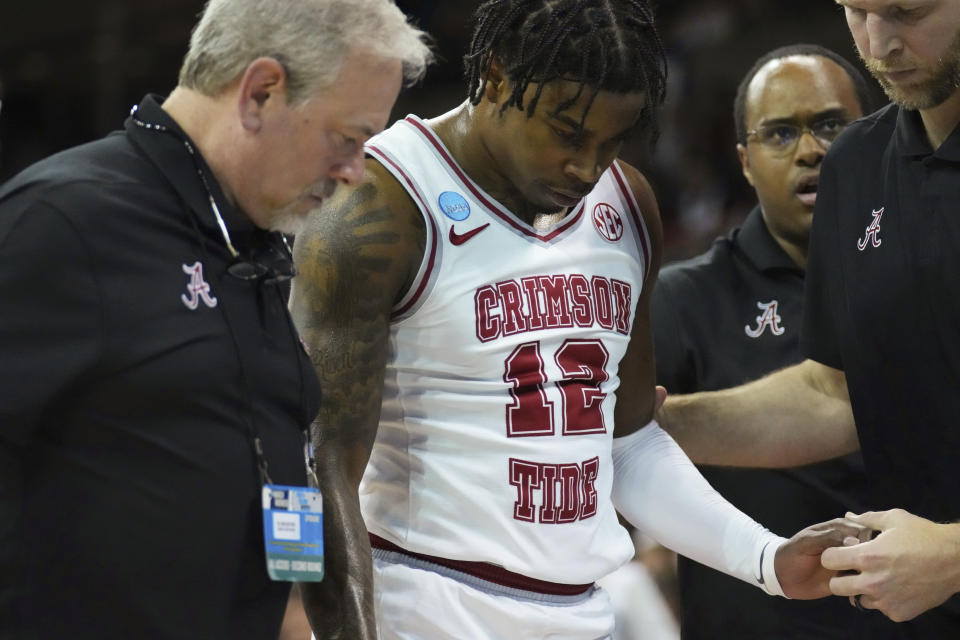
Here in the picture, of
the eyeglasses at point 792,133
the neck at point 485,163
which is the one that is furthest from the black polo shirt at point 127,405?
the eyeglasses at point 792,133

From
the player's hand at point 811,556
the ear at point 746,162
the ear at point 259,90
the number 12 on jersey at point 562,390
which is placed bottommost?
the player's hand at point 811,556

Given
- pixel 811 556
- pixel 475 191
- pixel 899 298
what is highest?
pixel 475 191

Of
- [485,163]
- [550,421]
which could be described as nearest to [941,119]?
[485,163]

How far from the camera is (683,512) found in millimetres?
3078

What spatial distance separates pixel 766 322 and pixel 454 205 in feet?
5.33

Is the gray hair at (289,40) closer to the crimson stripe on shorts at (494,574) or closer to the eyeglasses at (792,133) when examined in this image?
the crimson stripe on shorts at (494,574)

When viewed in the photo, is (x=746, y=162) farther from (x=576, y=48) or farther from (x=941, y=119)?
(x=576, y=48)

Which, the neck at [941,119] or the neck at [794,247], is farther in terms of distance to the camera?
the neck at [794,247]

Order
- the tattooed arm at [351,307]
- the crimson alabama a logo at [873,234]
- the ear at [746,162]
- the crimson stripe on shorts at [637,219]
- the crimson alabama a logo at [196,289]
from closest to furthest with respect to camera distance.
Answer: the crimson alabama a logo at [196,289] < the tattooed arm at [351,307] < the crimson stripe on shorts at [637,219] < the crimson alabama a logo at [873,234] < the ear at [746,162]

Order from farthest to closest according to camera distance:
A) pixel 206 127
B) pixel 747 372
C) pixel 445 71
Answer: pixel 445 71
pixel 747 372
pixel 206 127

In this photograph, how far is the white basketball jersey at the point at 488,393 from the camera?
8.69 feet

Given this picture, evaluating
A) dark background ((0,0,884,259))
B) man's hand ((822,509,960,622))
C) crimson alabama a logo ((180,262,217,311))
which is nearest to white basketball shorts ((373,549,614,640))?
man's hand ((822,509,960,622))

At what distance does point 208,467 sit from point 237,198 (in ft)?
1.47

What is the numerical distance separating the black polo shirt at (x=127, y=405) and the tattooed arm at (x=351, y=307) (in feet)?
1.63
